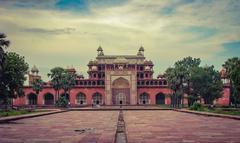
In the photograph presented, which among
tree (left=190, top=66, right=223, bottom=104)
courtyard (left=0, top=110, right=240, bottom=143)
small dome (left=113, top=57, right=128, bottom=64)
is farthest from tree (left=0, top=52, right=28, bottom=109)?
small dome (left=113, top=57, right=128, bottom=64)

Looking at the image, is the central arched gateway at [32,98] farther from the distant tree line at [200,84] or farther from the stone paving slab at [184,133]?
the stone paving slab at [184,133]

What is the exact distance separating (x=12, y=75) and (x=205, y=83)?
3535 cm

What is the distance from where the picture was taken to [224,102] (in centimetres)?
8244

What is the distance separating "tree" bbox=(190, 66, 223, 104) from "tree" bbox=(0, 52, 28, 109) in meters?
31.5

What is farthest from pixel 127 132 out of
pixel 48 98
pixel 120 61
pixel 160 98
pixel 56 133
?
pixel 48 98

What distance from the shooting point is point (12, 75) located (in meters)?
45.1

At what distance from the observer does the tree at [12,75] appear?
45.1 metres

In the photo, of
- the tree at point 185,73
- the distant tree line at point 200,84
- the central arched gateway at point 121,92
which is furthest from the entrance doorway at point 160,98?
the distant tree line at point 200,84

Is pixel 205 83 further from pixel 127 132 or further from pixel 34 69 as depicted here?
pixel 127 132

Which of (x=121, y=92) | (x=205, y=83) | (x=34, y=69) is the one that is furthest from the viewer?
(x=34, y=69)

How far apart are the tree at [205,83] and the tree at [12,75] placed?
1241 inches

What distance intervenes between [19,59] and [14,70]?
Answer: 235 centimetres

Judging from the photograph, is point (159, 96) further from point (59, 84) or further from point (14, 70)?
point (14, 70)

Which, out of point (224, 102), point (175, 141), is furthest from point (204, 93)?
point (175, 141)
